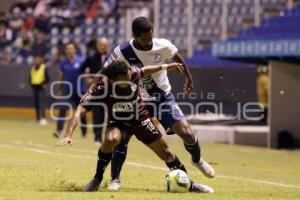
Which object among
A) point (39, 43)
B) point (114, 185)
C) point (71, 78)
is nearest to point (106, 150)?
point (114, 185)

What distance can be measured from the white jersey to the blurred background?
1.63m

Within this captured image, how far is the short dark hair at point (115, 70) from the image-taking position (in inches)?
404

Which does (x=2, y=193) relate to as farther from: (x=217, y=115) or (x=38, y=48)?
(x=38, y=48)

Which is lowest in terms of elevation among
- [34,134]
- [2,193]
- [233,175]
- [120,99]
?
[34,134]

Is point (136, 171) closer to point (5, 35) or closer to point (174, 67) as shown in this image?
point (174, 67)

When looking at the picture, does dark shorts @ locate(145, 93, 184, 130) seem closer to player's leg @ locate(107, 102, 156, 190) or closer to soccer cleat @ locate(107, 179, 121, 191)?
player's leg @ locate(107, 102, 156, 190)

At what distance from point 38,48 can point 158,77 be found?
20783 millimetres

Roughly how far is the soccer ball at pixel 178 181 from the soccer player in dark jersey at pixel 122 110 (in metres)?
0.15

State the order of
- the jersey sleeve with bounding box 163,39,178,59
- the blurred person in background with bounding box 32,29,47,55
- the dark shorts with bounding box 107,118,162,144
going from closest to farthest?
the dark shorts with bounding box 107,118,162,144 < the jersey sleeve with bounding box 163,39,178,59 < the blurred person in background with bounding box 32,29,47,55

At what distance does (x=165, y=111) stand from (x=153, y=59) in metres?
0.62

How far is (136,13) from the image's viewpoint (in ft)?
89.1

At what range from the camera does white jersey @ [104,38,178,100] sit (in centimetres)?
1106

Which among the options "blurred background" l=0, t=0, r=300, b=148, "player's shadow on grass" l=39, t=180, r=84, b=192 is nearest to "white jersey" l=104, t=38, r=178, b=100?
"player's shadow on grass" l=39, t=180, r=84, b=192

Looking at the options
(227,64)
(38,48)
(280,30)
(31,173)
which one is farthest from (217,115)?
(38,48)
